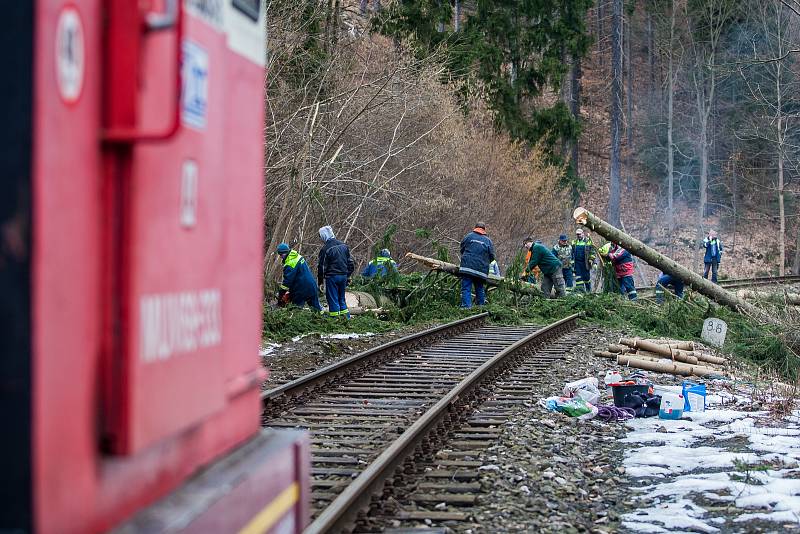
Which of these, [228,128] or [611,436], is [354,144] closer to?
[611,436]

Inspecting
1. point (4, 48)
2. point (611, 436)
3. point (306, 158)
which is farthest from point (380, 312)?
point (4, 48)

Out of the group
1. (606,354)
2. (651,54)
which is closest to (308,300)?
(606,354)

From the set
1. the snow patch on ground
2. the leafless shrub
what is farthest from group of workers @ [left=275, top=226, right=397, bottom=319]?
the snow patch on ground

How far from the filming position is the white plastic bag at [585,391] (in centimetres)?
925

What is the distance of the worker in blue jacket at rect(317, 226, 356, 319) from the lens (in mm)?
16719

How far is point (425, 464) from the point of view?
6750 mm

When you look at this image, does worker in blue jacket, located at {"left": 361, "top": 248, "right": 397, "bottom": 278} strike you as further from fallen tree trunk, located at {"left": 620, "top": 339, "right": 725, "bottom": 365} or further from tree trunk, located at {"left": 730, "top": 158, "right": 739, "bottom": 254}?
tree trunk, located at {"left": 730, "top": 158, "right": 739, "bottom": 254}

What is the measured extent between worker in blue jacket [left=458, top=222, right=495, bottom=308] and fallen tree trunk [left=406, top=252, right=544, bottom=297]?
0.28 metres

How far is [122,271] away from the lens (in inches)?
74.5

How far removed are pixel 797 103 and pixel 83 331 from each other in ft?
159

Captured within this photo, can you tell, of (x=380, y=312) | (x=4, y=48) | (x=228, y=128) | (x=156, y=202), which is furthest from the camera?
(x=380, y=312)

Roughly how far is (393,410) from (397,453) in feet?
7.35

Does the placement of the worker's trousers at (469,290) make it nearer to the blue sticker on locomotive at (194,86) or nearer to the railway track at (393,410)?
the railway track at (393,410)

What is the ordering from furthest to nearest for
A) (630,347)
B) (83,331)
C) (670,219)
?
1. (670,219)
2. (630,347)
3. (83,331)
